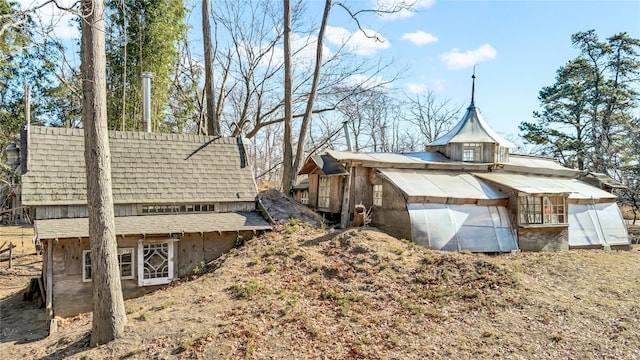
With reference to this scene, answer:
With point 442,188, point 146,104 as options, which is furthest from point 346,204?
point 146,104

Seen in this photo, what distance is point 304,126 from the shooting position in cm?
1681

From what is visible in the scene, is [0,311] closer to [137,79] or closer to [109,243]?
[109,243]

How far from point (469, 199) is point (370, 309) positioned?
588cm

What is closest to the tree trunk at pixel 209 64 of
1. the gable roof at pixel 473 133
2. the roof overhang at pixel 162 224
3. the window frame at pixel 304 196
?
the window frame at pixel 304 196

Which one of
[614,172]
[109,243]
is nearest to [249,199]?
[109,243]

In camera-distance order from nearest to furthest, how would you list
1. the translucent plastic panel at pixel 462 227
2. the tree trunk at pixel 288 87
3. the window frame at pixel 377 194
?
the translucent plastic panel at pixel 462 227 → the window frame at pixel 377 194 → the tree trunk at pixel 288 87

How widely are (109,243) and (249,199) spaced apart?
5.11 meters

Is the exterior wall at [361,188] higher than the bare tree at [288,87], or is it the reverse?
the bare tree at [288,87]

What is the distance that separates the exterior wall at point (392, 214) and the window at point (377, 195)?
148 mm

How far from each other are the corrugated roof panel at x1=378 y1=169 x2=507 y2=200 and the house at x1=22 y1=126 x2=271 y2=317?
4.44 meters

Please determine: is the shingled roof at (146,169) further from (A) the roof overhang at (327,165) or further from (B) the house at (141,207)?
(A) the roof overhang at (327,165)

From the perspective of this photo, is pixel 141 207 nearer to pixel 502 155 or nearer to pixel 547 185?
pixel 502 155

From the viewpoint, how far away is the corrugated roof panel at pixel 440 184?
1188 centimetres

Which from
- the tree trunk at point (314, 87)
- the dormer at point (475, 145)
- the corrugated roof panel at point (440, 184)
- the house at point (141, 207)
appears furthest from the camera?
the tree trunk at point (314, 87)
